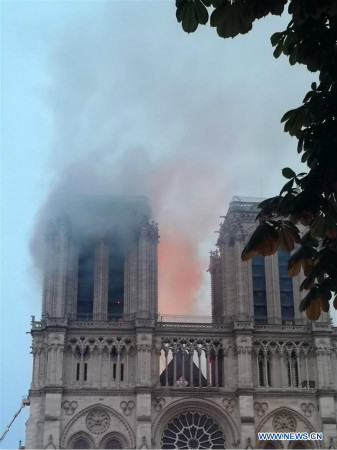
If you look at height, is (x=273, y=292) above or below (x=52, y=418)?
above

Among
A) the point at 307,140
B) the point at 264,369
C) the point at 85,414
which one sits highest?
the point at 264,369

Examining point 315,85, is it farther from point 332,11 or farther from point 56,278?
point 56,278

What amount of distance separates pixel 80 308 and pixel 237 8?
5073cm

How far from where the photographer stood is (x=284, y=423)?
5391cm

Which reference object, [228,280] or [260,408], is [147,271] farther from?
[260,408]

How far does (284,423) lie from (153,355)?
31.9ft

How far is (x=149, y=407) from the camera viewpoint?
52656 mm

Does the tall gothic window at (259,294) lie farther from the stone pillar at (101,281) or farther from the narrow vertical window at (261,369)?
the stone pillar at (101,281)

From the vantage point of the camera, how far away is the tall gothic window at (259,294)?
57.4 m

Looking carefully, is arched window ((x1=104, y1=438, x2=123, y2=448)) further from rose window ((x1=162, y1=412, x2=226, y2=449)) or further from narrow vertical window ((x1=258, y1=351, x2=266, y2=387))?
narrow vertical window ((x1=258, y1=351, x2=266, y2=387))

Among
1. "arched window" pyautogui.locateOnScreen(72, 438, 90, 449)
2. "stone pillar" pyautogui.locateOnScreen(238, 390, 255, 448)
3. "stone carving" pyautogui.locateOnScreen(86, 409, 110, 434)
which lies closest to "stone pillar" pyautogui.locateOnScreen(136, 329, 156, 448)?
"stone carving" pyautogui.locateOnScreen(86, 409, 110, 434)

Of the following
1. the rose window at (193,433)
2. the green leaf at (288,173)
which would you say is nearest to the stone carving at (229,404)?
the rose window at (193,433)

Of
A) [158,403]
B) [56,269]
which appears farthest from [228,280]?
[56,269]

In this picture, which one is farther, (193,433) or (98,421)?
(193,433)
